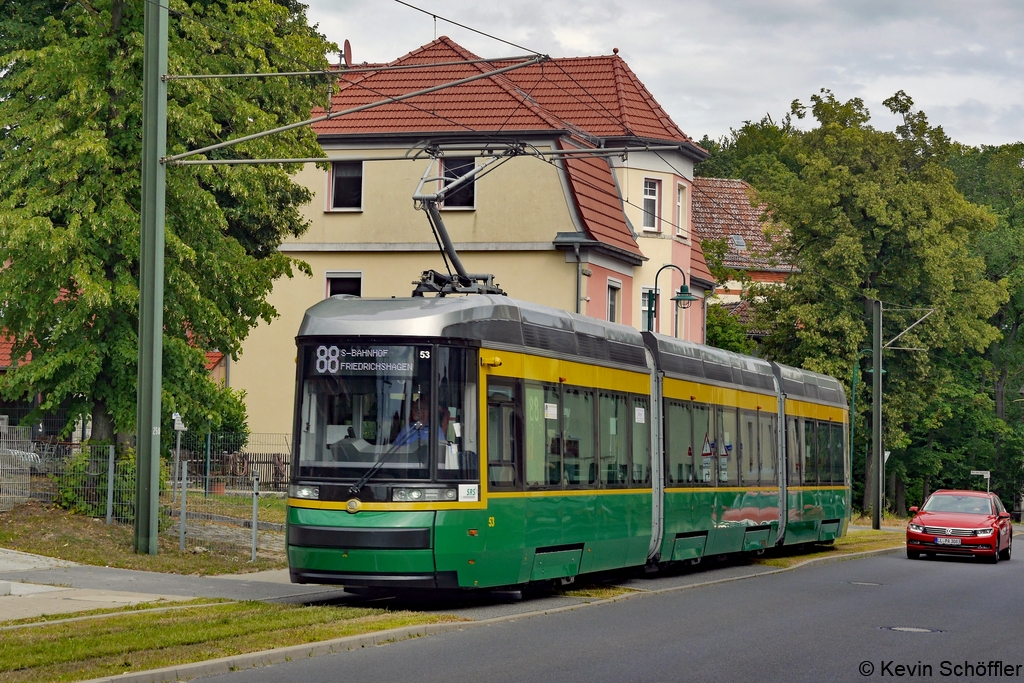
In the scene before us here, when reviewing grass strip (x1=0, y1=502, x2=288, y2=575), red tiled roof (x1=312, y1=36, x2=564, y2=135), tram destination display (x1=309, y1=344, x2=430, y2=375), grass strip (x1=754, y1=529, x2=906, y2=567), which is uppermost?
red tiled roof (x1=312, y1=36, x2=564, y2=135)

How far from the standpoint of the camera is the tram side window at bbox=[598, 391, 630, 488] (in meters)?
19.1

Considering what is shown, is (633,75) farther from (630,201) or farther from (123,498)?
(123,498)

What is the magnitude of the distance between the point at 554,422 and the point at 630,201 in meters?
28.1

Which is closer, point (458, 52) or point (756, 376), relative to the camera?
point (756, 376)

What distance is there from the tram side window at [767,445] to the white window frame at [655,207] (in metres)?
18.8

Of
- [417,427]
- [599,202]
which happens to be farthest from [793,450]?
[599,202]

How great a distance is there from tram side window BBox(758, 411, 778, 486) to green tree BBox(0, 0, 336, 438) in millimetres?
8901

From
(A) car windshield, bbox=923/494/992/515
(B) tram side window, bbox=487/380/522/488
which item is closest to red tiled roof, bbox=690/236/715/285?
(A) car windshield, bbox=923/494/992/515

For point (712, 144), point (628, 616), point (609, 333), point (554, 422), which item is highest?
point (712, 144)

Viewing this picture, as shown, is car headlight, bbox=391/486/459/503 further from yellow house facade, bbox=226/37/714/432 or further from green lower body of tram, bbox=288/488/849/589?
yellow house facade, bbox=226/37/714/432

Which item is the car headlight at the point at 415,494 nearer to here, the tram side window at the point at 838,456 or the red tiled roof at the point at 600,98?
the tram side window at the point at 838,456

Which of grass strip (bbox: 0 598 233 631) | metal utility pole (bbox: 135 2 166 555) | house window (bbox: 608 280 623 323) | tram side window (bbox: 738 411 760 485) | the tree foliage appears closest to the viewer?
grass strip (bbox: 0 598 233 631)

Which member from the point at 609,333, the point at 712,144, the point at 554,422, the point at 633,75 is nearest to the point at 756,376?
the point at 609,333

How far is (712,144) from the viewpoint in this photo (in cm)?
10431
